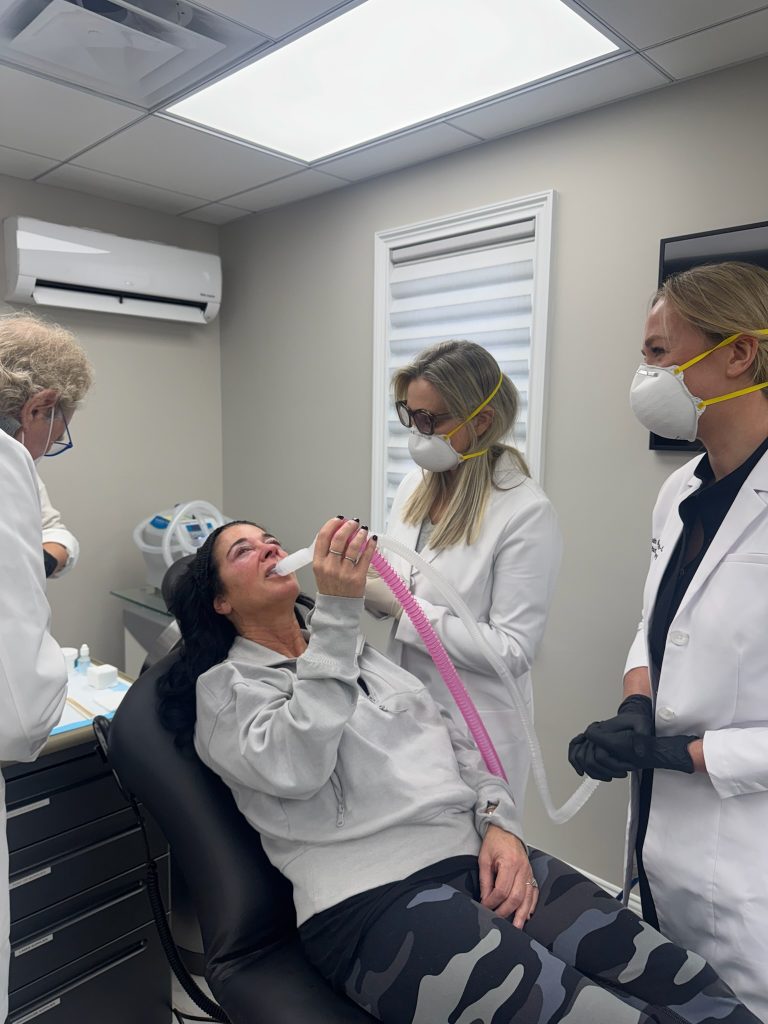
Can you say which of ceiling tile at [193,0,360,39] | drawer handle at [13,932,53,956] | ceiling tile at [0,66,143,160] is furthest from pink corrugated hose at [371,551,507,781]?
ceiling tile at [0,66,143,160]

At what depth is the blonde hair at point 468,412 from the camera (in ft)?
5.31

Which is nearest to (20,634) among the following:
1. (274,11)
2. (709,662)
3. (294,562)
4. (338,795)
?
(294,562)

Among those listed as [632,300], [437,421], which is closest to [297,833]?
[437,421]

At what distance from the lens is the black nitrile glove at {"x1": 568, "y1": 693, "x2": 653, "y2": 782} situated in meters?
1.22

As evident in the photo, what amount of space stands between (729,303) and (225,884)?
128cm

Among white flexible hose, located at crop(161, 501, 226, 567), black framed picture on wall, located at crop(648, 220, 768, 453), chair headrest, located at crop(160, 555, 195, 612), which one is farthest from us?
white flexible hose, located at crop(161, 501, 226, 567)

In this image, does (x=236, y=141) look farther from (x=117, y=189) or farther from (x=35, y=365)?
(x=35, y=365)

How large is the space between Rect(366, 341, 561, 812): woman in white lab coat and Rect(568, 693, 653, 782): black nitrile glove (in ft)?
0.93

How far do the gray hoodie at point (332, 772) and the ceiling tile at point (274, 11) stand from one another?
1.33 meters

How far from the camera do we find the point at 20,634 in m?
1.11

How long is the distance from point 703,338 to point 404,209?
1.74 meters

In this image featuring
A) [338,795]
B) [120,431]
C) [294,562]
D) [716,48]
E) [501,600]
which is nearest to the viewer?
[338,795]

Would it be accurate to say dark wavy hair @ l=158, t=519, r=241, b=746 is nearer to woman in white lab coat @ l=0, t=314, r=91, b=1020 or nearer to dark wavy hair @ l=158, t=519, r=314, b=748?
dark wavy hair @ l=158, t=519, r=314, b=748

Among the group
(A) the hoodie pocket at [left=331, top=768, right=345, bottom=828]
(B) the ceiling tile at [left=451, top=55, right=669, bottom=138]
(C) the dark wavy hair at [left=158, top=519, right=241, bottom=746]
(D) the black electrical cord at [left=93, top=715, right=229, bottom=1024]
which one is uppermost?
(B) the ceiling tile at [left=451, top=55, right=669, bottom=138]
